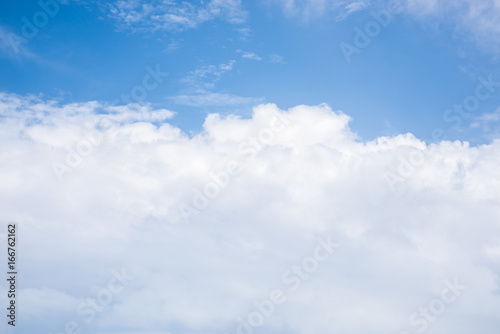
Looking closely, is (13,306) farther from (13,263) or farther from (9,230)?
(9,230)

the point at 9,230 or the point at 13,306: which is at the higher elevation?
the point at 9,230

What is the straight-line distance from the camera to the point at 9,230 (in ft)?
241

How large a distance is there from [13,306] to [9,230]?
2043 cm

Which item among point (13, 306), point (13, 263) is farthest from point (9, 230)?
point (13, 306)

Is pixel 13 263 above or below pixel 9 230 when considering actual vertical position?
below

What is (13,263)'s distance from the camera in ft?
244

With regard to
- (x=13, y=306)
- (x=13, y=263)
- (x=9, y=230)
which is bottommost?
(x=13, y=306)

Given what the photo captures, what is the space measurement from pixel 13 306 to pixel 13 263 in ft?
39.8

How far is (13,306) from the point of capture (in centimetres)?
7681

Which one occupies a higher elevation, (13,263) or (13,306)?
(13,263)

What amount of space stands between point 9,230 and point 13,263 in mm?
8406
